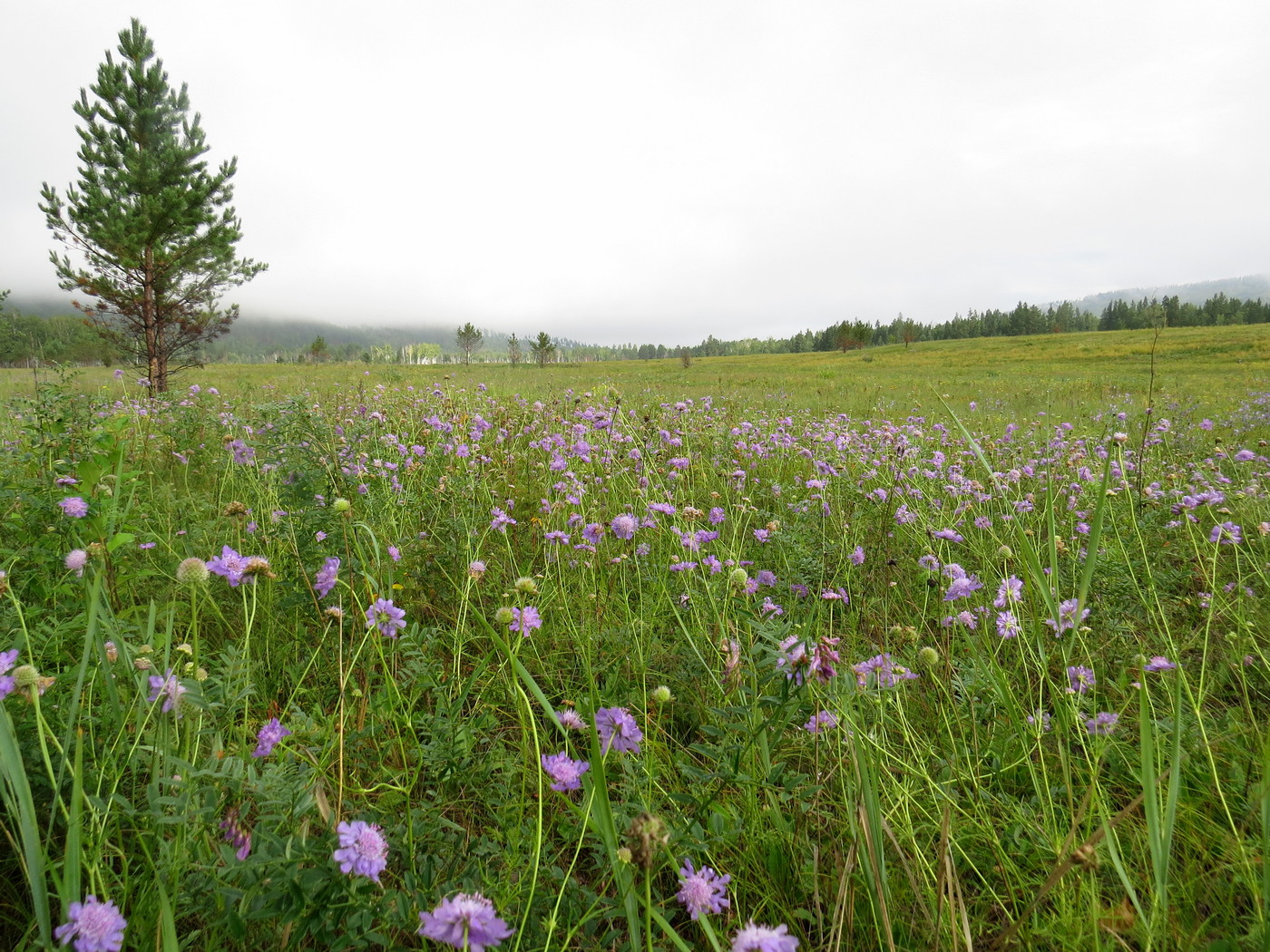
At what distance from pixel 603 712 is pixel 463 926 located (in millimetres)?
436

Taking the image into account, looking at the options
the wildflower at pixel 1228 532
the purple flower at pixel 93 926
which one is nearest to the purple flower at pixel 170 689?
the purple flower at pixel 93 926

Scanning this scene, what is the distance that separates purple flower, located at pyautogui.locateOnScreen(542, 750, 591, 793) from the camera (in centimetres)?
103

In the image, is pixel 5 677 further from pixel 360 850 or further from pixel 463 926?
pixel 463 926

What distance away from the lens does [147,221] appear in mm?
10227

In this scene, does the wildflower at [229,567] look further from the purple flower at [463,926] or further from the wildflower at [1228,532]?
the wildflower at [1228,532]

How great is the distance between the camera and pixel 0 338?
13.0 metres

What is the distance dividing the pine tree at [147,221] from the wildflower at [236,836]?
1162cm

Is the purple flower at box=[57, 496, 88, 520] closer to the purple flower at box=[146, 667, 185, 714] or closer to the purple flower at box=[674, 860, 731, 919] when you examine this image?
the purple flower at box=[146, 667, 185, 714]

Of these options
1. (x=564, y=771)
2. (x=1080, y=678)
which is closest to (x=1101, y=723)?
(x=1080, y=678)

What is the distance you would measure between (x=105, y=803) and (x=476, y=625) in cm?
114

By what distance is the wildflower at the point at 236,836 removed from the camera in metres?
0.89

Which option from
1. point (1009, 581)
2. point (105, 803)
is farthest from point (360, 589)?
point (1009, 581)

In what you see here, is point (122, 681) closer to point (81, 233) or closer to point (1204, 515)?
point (1204, 515)

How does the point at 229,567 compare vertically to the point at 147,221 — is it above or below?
below
